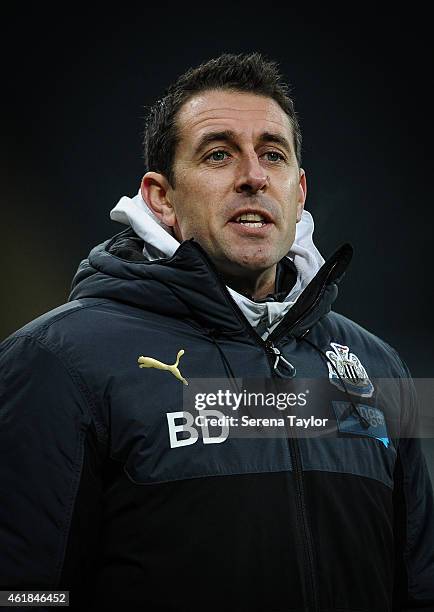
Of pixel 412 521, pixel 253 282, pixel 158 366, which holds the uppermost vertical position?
pixel 253 282

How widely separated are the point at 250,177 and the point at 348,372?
0.93ft

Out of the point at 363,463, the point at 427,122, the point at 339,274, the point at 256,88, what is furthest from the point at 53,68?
the point at 363,463

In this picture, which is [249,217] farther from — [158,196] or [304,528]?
[304,528]

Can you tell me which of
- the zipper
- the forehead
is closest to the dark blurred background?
the forehead

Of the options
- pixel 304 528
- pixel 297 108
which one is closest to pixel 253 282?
pixel 304 528

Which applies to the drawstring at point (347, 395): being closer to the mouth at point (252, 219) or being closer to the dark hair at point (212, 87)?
the mouth at point (252, 219)

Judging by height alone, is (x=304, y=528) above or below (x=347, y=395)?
below

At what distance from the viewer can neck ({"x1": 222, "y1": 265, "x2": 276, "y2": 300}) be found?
100 centimetres

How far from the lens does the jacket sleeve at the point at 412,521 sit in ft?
3.14

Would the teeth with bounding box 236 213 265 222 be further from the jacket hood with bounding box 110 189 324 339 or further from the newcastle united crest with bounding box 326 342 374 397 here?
the newcastle united crest with bounding box 326 342 374 397

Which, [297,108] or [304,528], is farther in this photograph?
[297,108]

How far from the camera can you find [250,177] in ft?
3.14

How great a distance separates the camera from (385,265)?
2.87 m

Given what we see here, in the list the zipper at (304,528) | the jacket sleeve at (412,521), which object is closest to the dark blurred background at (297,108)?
the jacket sleeve at (412,521)
